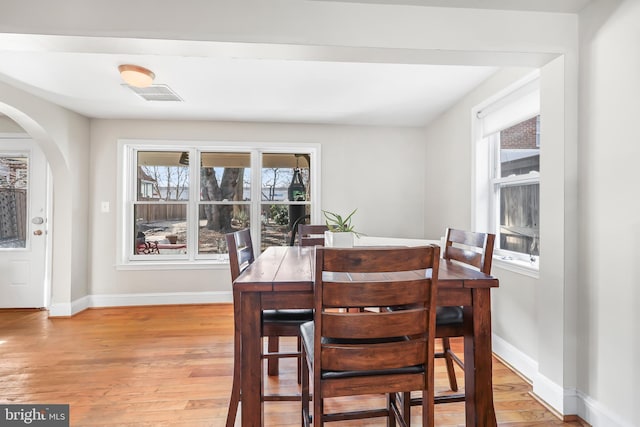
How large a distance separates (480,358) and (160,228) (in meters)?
3.73

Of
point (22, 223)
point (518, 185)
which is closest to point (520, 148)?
point (518, 185)

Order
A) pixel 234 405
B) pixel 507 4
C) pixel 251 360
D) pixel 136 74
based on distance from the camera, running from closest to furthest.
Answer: pixel 251 360 < pixel 234 405 < pixel 507 4 < pixel 136 74

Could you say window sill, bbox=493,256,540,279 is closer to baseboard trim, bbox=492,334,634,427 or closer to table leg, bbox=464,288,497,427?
baseboard trim, bbox=492,334,634,427

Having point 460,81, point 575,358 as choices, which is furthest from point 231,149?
point 575,358

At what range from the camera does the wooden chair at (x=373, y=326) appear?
104 cm

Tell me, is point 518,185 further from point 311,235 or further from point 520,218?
point 311,235

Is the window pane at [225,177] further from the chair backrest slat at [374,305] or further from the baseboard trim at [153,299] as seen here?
the chair backrest slat at [374,305]

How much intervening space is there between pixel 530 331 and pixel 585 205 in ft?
3.28

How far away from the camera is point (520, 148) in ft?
8.01

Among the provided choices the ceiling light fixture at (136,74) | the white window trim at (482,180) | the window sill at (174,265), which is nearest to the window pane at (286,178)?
the window sill at (174,265)

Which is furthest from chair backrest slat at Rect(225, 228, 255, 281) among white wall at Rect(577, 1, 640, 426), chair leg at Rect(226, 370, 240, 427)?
white wall at Rect(577, 1, 640, 426)

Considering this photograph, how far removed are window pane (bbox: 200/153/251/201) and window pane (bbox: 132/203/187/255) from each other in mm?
385

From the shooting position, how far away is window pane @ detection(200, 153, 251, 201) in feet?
12.8

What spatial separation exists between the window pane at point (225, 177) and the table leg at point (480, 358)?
308cm
